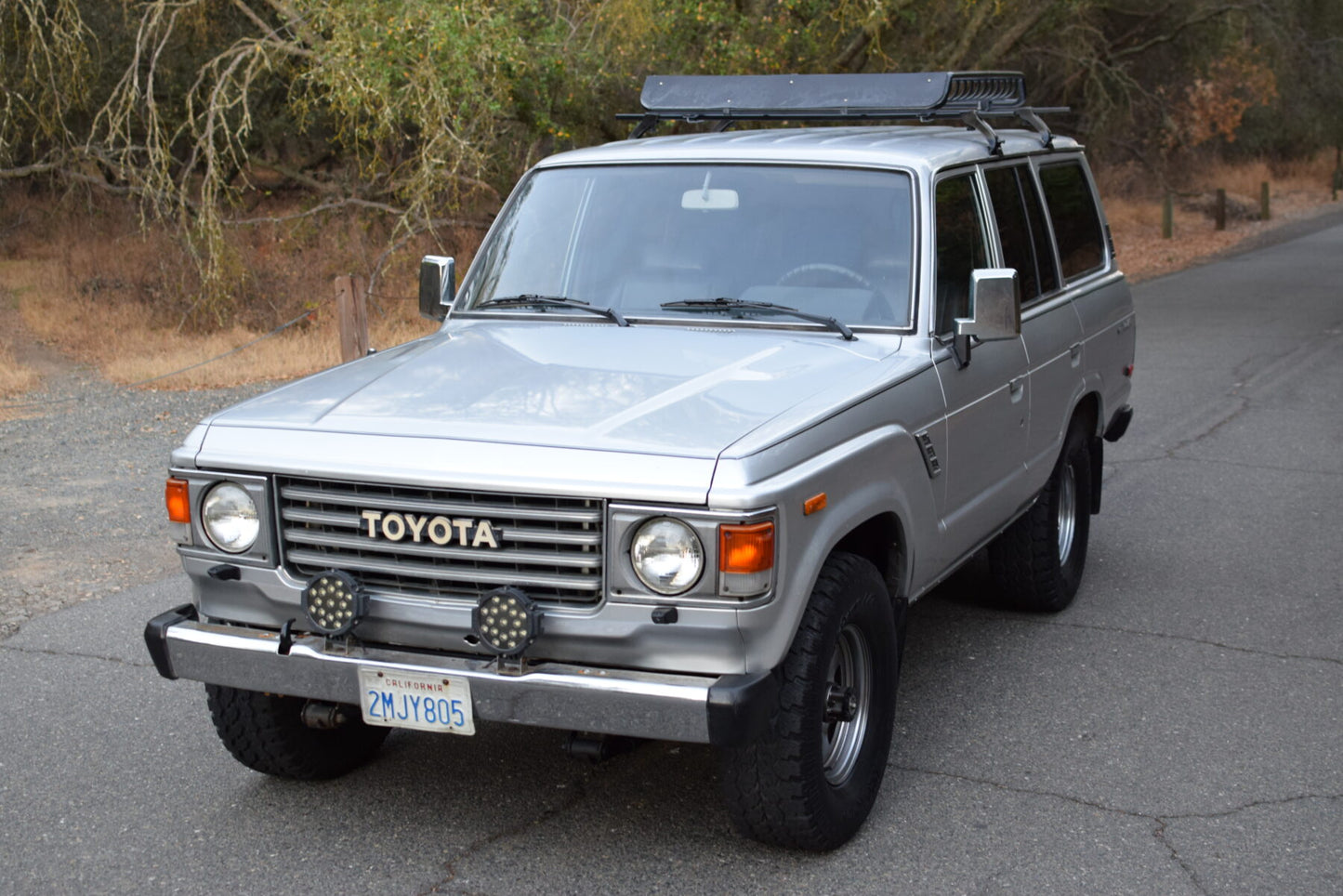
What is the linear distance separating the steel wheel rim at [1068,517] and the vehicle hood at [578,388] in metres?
2.01

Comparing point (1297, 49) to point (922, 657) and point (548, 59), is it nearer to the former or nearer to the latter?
point (548, 59)

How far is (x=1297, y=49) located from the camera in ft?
Result: 92.3

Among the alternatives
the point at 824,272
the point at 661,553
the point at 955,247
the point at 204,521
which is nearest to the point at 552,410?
the point at 661,553

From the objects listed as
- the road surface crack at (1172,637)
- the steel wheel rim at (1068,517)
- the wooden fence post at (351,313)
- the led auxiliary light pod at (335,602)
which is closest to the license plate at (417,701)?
the led auxiliary light pod at (335,602)

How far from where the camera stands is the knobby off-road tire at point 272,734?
4328mm

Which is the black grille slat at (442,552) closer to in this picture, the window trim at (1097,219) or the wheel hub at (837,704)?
the wheel hub at (837,704)

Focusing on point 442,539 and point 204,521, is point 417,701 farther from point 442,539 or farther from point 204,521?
point 204,521

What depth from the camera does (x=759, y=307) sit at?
4742 mm

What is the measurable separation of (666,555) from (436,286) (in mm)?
2240

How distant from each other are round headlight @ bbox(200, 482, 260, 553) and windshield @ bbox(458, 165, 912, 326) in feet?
4.69

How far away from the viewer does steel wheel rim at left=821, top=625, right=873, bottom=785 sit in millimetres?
4105

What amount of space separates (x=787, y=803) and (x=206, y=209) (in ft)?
39.4

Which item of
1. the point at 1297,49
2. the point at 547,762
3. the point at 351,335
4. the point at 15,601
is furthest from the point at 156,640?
the point at 1297,49

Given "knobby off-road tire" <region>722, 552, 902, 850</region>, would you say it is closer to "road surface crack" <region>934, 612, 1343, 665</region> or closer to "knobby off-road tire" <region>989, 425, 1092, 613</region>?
"knobby off-road tire" <region>989, 425, 1092, 613</region>
